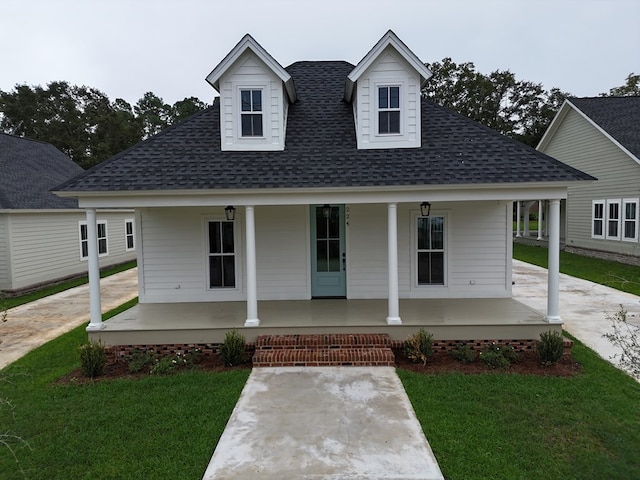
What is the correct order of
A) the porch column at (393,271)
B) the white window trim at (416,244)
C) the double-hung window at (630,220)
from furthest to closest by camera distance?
1. the double-hung window at (630,220)
2. the white window trim at (416,244)
3. the porch column at (393,271)

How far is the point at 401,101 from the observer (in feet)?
27.7

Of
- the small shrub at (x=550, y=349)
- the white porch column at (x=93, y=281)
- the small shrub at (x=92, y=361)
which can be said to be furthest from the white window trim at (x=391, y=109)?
the small shrub at (x=92, y=361)

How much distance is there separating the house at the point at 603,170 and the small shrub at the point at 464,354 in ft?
43.8

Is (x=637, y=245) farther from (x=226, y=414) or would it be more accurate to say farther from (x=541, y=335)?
(x=226, y=414)

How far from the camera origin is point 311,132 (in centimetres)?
898

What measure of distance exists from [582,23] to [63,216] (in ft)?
97.4

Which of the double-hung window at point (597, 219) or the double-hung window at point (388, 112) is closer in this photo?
the double-hung window at point (388, 112)

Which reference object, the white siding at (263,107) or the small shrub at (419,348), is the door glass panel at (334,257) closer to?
the white siding at (263,107)

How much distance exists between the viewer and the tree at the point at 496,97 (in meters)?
39.9

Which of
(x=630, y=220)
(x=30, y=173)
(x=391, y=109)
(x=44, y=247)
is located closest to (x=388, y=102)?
(x=391, y=109)

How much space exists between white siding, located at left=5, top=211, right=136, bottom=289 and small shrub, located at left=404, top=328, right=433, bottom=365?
13.2 meters

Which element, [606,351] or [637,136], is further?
[637,136]

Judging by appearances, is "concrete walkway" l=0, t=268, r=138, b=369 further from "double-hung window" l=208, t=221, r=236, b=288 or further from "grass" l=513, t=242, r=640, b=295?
"grass" l=513, t=242, r=640, b=295

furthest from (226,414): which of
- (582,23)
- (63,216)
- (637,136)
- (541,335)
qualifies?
(582,23)
